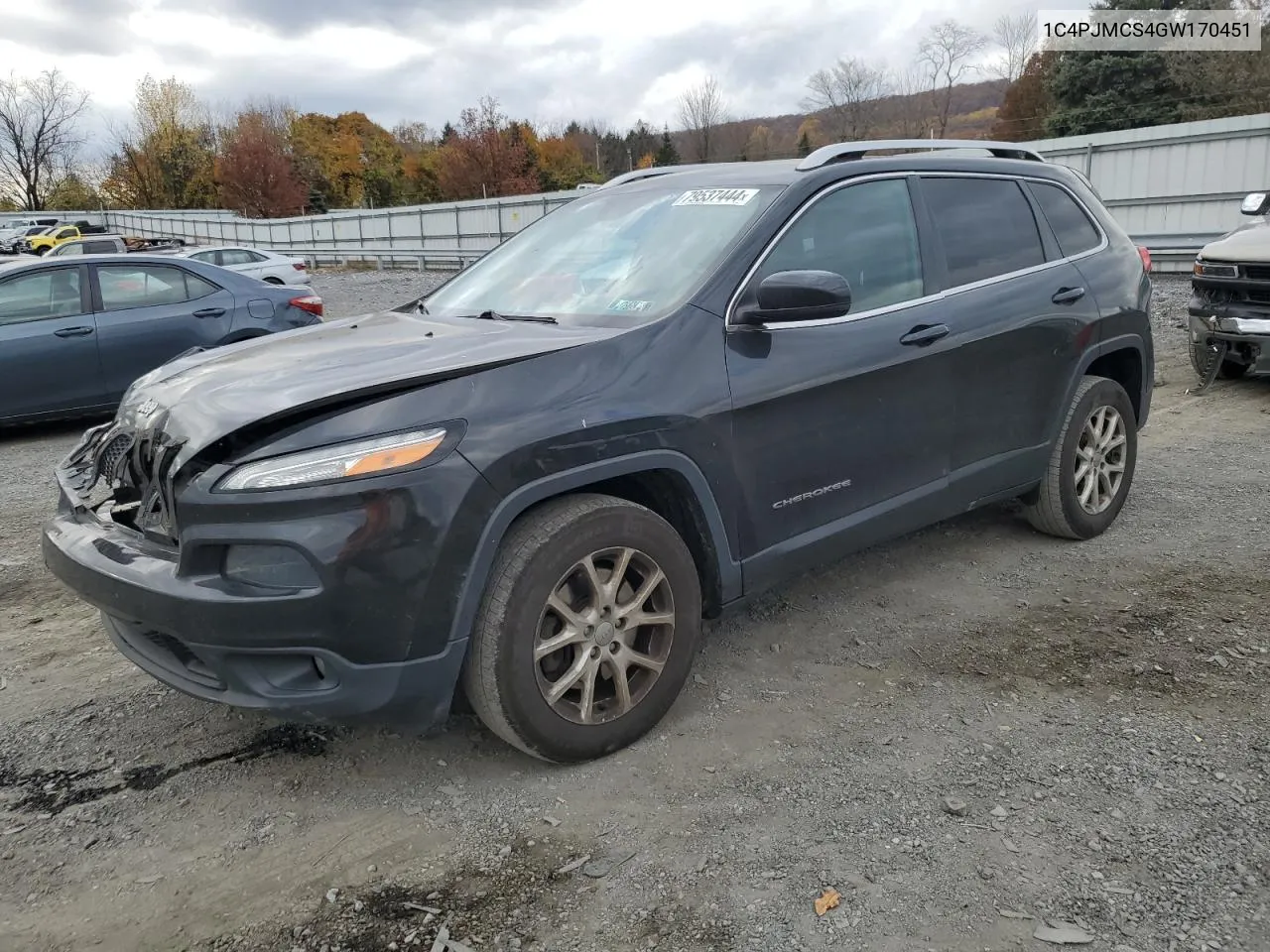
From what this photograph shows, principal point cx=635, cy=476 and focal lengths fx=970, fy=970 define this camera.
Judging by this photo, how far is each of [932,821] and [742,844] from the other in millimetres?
539

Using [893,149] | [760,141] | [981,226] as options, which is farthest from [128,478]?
[760,141]

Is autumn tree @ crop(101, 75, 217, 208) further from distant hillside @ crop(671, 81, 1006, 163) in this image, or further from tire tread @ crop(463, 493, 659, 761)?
tire tread @ crop(463, 493, 659, 761)

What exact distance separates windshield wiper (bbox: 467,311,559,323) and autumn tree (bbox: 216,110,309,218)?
63.3 meters

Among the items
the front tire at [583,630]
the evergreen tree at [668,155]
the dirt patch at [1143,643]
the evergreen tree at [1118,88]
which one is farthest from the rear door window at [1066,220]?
the evergreen tree at [668,155]

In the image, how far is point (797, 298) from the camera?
3070 millimetres

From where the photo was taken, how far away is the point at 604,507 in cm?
285

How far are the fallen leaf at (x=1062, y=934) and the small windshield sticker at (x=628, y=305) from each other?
2.07 m

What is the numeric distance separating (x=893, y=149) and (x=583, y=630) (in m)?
2.45

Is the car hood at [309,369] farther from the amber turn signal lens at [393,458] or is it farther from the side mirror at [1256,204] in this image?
the side mirror at [1256,204]

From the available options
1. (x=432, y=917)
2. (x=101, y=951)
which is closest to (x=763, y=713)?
(x=432, y=917)

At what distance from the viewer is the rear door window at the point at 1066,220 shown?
14.9 feet

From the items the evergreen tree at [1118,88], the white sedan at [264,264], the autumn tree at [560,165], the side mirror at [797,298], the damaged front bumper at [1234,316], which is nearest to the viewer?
the side mirror at [797,298]

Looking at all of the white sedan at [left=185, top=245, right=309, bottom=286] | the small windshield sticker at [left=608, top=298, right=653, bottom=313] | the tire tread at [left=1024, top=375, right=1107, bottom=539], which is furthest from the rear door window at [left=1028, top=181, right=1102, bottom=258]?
the white sedan at [left=185, top=245, right=309, bottom=286]

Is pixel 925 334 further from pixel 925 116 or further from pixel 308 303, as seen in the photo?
pixel 925 116
